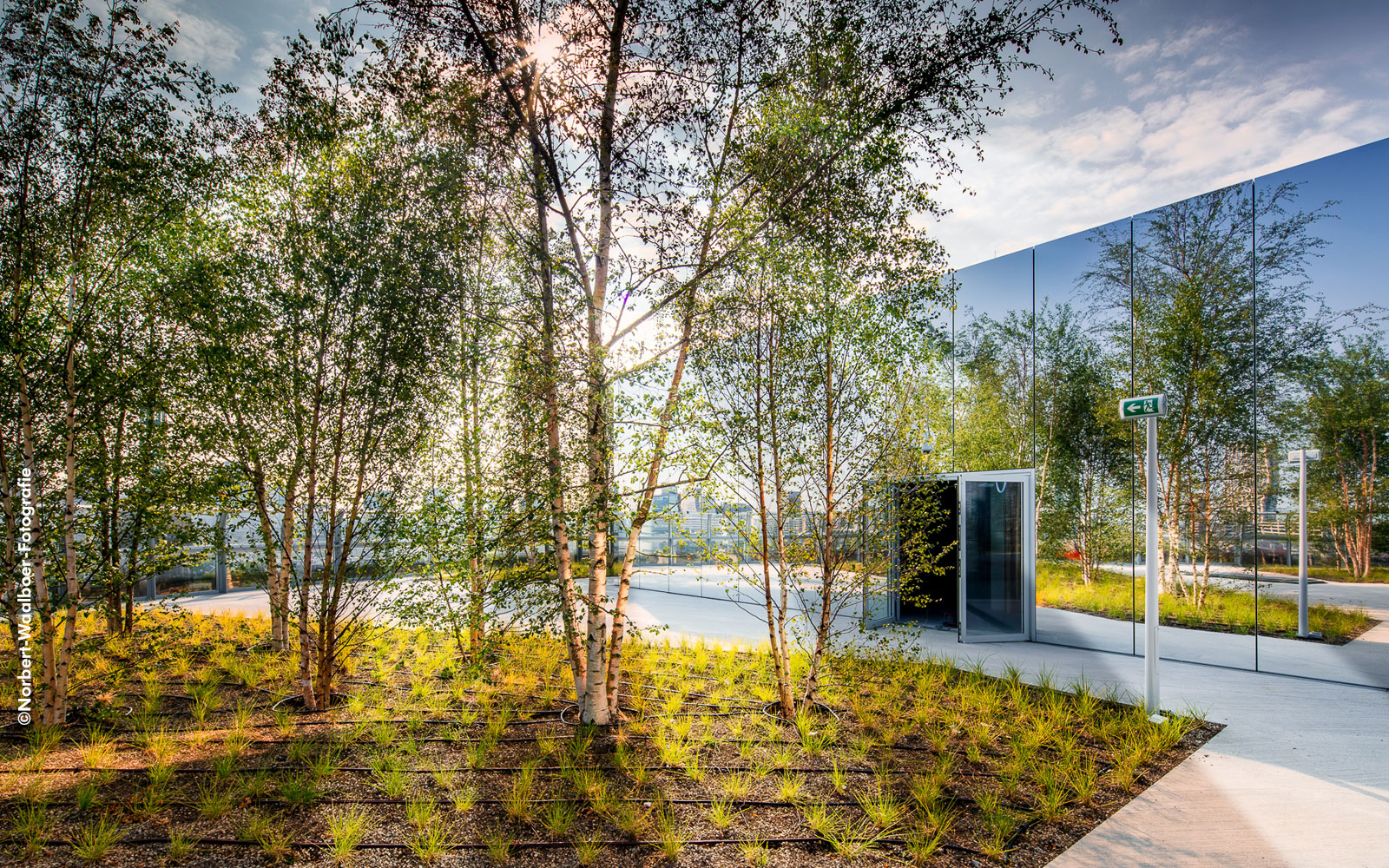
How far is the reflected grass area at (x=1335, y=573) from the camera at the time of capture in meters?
6.33

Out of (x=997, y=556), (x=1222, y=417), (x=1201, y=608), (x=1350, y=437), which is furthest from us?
(x=997, y=556)

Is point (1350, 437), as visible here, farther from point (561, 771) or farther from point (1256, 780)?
point (561, 771)

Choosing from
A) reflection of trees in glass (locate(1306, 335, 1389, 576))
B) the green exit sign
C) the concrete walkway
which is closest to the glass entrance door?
the concrete walkway

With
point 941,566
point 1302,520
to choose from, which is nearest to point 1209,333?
point 1302,520

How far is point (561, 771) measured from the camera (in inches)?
159

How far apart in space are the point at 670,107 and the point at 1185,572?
7.72m

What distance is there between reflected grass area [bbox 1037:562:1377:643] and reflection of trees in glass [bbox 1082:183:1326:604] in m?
0.24

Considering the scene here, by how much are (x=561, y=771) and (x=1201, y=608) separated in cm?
760

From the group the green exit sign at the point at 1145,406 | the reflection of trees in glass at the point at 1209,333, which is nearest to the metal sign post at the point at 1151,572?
the green exit sign at the point at 1145,406

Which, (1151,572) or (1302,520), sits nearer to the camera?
(1151,572)

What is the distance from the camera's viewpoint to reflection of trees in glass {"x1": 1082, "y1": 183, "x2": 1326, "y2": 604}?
6781 millimetres

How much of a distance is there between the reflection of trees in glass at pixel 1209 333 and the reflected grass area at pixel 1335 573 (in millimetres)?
367

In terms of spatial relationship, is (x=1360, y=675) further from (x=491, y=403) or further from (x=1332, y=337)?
(x=491, y=403)

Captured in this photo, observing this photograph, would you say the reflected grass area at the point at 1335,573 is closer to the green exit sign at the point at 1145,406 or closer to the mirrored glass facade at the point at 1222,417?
the mirrored glass facade at the point at 1222,417
